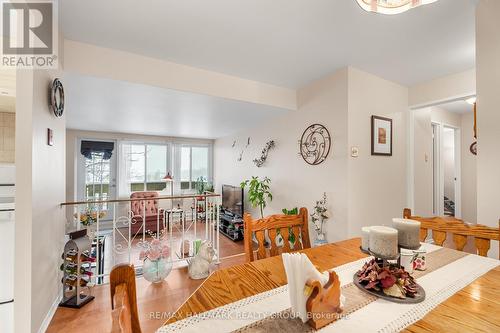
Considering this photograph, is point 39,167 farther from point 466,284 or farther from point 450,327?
point 466,284

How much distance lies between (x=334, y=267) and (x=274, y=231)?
42cm

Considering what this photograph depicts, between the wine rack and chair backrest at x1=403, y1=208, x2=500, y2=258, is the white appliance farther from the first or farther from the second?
chair backrest at x1=403, y1=208, x2=500, y2=258

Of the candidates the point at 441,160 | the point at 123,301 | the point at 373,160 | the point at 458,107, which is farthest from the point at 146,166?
the point at 458,107

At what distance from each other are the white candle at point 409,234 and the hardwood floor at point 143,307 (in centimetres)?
149

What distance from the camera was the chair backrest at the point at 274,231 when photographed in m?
Result: 1.29

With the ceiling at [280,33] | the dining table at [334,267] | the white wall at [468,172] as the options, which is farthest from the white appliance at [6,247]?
the white wall at [468,172]

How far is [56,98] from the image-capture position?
6.14 feet

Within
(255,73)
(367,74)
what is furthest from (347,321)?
(367,74)

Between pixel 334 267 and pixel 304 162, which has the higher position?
pixel 304 162

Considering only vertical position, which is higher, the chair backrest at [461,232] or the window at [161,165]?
the window at [161,165]

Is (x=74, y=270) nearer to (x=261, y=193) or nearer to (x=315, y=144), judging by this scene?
(x=261, y=193)

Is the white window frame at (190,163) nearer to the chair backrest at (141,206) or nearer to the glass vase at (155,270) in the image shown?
the chair backrest at (141,206)

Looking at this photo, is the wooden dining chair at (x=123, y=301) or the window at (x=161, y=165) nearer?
the wooden dining chair at (x=123, y=301)

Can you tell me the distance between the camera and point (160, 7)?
1654 mm
